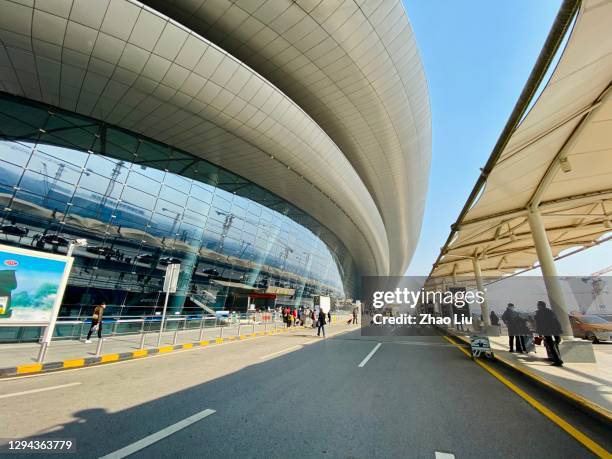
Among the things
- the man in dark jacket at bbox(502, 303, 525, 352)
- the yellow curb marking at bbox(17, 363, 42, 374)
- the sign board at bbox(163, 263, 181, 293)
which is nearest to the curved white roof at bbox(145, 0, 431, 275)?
the sign board at bbox(163, 263, 181, 293)

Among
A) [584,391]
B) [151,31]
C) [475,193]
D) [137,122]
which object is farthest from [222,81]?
[584,391]

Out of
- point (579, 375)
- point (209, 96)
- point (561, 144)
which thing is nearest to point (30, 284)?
point (209, 96)

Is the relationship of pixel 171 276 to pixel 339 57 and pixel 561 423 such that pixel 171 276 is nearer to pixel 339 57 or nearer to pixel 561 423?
pixel 561 423

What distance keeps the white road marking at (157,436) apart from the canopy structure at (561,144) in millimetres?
7096

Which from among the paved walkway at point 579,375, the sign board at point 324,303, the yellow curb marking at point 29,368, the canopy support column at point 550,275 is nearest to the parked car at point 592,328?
the paved walkway at point 579,375

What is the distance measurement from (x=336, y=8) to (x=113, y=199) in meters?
16.0

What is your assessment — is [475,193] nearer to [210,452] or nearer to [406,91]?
[210,452]

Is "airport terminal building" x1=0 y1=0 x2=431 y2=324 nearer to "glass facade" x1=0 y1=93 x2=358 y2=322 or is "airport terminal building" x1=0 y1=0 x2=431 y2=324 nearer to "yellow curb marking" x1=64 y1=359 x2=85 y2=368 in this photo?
"glass facade" x1=0 y1=93 x2=358 y2=322

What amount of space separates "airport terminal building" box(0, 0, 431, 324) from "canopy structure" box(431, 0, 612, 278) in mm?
11665

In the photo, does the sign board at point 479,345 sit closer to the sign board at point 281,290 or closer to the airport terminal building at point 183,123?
the airport terminal building at point 183,123

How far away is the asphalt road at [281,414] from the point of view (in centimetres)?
307

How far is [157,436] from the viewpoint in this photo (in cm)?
324

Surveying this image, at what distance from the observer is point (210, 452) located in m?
2.90

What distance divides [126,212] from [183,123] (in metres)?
6.43
